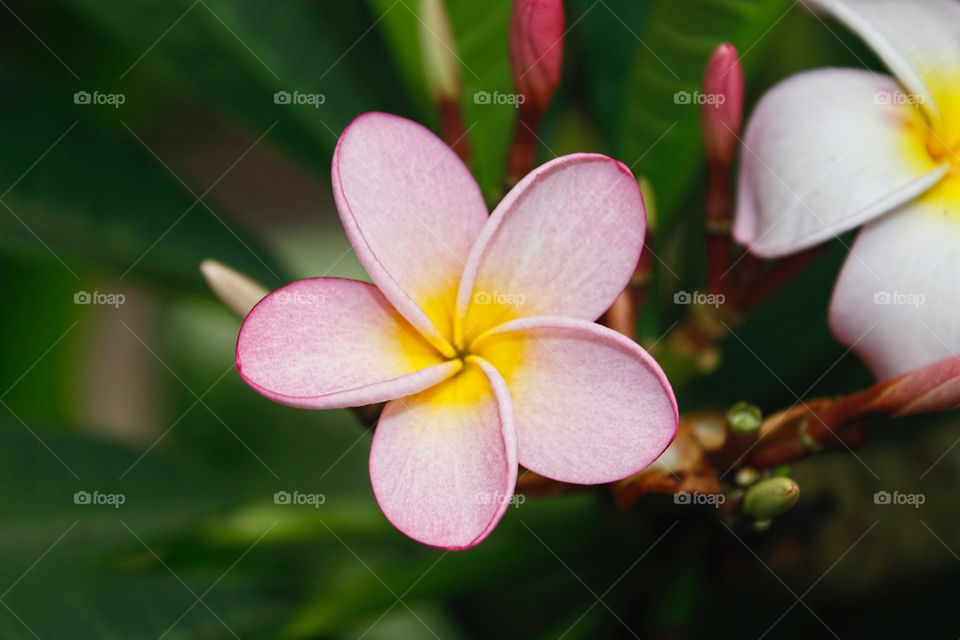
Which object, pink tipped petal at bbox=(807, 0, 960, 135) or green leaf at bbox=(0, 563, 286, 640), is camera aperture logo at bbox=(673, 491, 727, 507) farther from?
green leaf at bbox=(0, 563, 286, 640)

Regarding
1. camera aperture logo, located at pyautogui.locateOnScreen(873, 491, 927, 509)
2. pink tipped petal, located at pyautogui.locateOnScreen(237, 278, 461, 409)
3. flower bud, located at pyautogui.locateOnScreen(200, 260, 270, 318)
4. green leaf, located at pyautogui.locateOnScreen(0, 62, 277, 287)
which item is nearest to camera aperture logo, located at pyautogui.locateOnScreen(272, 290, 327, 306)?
pink tipped petal, located at pyautogui.locateOnScreen(237, 278, 461, 409)

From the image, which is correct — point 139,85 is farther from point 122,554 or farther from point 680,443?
point 680,443

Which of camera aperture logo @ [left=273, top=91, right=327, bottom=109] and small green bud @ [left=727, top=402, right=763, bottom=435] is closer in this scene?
small green bud @ [left=727, top=402, right=763, bottom=435]

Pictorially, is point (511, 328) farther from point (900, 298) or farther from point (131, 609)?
point (131, 609)

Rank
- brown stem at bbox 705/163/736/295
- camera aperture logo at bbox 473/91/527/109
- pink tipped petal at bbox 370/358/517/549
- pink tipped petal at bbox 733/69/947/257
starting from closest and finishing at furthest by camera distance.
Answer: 1. pink tipped petal at bbox 370/358/517/549
2. pink tipped petal at bbox 733/69/947/257
3. brown stem at bbox 705/163/736/295
4. camera aperture logo at bbox 473/91/527/109

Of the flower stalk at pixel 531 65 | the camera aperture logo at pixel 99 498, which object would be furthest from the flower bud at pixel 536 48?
the camera aperture logo at pixel 99 498

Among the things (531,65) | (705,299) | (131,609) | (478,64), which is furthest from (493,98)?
(131,609)

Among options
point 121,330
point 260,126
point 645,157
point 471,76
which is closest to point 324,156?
point 260,126
